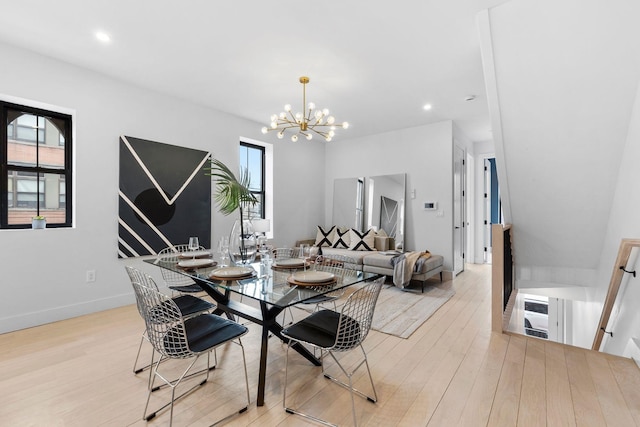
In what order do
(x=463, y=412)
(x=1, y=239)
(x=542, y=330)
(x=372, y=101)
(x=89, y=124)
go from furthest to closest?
(x=542, y=330), (x=372, y=101), (x=89, y=124), (x=1, y=239), (x=463, y=412)

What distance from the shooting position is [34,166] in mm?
3109

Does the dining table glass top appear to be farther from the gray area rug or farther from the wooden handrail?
the wooden handrail

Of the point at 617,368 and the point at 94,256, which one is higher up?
the point at 94,256

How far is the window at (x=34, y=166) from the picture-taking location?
297cm

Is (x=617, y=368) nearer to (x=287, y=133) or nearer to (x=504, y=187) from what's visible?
(x=504, y=187)

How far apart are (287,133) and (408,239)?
3.01 m

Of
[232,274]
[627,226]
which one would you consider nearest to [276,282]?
[232,274]

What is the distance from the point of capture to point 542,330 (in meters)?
4.83

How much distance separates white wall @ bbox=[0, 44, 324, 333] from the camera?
9.55 ft

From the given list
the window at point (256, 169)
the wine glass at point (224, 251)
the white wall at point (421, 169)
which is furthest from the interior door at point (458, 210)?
the wine glass at point (224, 251)

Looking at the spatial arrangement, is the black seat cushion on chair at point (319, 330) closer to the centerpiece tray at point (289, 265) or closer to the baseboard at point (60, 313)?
the centerpiece tray at point (289, 265)

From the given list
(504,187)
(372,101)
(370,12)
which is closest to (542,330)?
(504,187)

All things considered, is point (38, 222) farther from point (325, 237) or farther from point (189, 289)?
point (325, 237)

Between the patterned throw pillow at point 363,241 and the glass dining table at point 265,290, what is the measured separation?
3.20m
